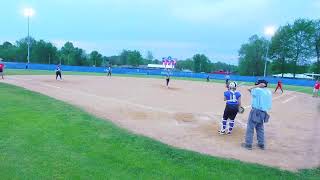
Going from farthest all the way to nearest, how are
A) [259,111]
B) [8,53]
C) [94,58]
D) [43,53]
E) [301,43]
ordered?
[8,53] → [94,58] → [43,53] → [301,43] → [259,111]

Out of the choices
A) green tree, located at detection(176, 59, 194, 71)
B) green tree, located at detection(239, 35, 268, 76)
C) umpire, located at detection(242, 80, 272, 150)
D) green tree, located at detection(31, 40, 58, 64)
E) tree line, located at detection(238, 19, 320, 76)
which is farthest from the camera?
green tree, located at detection(176, 59, 194, 71)

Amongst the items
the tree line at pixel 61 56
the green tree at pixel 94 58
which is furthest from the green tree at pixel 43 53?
the green tree at pixel 94 58

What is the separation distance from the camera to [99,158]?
Answer: 7922 mm

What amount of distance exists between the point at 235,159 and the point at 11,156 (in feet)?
15.6

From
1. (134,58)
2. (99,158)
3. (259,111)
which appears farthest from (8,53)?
(99,158)

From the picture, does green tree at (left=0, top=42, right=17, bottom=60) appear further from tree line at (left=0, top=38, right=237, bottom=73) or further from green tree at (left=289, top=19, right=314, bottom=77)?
green tree at (left=289, top=19, right=314, bottom=77)

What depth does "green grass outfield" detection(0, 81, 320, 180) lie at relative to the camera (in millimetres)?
7023

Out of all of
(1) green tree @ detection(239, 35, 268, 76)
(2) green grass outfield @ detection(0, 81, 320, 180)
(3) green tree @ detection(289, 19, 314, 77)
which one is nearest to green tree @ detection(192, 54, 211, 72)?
(1) green tree @ detection(239, 35, 268, 76)

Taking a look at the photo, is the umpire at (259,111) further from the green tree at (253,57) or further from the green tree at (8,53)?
the green tree at (8,53)

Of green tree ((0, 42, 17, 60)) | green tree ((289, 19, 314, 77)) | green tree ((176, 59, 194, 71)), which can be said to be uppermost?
green tree ((289, 19, 314, 77))

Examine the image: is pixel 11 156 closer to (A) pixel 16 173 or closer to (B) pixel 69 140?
(A) pixel 16 173

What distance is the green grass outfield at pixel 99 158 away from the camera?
7.02 meters

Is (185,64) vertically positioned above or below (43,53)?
below

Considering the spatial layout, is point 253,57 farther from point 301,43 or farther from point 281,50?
point 301,43
